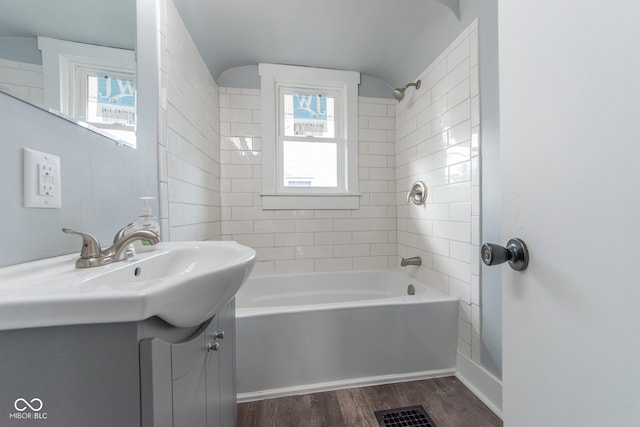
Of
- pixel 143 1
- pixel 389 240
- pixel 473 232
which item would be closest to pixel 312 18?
pixel 143 1

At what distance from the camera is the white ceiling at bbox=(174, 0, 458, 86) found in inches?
59.2

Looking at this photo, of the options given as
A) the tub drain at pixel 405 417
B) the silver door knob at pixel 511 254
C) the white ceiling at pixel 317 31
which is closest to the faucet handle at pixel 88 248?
the white ceiling at pixel 317 31

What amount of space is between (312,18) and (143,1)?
948mm

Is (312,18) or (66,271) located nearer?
(66,271)

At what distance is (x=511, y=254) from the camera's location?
0.50 m

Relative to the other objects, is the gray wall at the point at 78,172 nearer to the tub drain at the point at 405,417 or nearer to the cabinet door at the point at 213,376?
the cabinet door at the point at 213,376

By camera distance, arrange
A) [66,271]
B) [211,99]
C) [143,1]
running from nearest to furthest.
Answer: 1. [66,271]
2. [143,1]
3. [211,99]

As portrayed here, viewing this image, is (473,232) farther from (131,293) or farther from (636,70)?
(131,293)

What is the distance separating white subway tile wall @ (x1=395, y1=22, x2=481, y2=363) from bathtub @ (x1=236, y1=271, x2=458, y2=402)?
0.15m

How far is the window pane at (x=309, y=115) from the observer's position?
7.36 feet

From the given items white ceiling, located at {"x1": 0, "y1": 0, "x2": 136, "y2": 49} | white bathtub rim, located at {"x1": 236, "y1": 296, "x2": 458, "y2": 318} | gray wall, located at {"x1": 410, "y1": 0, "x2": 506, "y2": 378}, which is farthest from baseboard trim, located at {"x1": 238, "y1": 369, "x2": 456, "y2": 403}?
white ceiling, located at {"x1": 0, "y1": 0, "x2": 136, "y2": 49}

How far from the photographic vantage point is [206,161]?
1776mm

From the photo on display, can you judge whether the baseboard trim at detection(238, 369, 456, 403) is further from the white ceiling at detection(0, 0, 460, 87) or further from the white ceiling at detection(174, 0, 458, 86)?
the white ceiling at detection(174, 0, 458, 86)

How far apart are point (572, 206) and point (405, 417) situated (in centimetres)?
125
